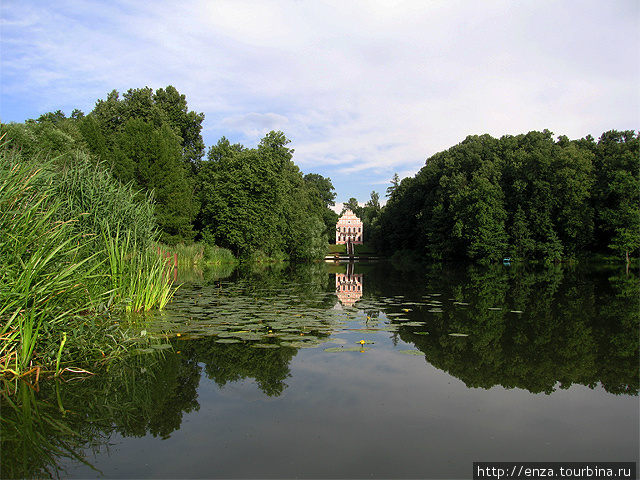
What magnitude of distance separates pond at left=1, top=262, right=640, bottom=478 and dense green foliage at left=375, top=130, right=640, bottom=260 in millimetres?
31899

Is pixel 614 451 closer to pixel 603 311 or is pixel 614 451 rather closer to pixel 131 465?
pixel 131 465

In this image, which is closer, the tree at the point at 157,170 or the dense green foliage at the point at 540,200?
the tree at the point at 157,170

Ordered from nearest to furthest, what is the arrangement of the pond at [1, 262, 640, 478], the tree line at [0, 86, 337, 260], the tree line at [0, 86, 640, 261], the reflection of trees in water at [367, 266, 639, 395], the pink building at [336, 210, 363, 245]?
the pond at [1, 262, 640, 478], the reflection of trees in water at [367, 266, 639, 395], the tree line at [0, 86, 337, 260], the tree line at [0, 86, 640, 261], the pink building at [336, 210, 363, 245]

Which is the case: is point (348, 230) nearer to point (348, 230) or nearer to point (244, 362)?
point (348, 230)

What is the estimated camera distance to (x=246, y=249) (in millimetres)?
35812

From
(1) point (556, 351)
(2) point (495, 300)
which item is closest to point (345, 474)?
(1) point (556, 351)

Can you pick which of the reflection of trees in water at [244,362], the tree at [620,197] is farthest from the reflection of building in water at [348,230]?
the reflection of trees in water at [244,362]

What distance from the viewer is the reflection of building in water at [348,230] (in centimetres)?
9969

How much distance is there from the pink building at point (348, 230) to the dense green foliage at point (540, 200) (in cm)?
5326

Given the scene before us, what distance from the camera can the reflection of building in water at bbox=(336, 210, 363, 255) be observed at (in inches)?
3925

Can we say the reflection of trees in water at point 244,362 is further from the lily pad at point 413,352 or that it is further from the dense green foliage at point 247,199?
the dense green foliage at point 247,199

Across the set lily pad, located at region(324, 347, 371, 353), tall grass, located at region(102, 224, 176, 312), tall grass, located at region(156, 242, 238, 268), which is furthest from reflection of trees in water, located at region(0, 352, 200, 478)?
tall grass, located at region(156, 242, 238, 268)

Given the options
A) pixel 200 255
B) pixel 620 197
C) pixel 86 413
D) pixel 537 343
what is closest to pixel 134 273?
pixel 86 413

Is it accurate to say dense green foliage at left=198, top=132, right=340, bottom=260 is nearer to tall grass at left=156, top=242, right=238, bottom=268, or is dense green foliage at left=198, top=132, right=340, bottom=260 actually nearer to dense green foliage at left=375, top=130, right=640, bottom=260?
tall grass at left=156, top=242, right=238, bottom=268
